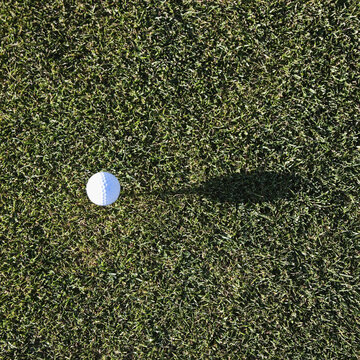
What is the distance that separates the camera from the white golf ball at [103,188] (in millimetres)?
3084

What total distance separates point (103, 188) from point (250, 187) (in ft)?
4.92

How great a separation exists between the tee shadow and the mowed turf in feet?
0.05

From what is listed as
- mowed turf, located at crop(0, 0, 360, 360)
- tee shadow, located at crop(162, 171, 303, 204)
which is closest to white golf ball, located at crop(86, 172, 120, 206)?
mowed turf, located at crop(0, 0, 360, 360)

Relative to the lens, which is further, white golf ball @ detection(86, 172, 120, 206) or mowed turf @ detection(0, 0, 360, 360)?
Result: mowed turf @ detection(0, 0, 360, 360)

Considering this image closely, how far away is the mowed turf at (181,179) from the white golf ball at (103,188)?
15.2 inches

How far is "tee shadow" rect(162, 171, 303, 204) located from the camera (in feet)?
11.4

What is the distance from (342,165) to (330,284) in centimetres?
123

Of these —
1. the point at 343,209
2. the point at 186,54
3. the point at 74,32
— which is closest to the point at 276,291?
the point at 343,209

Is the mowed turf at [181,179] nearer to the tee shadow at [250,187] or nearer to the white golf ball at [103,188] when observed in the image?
the tee shadow at [250,187]

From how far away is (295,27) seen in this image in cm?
349

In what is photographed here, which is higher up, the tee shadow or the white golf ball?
the white golf ball

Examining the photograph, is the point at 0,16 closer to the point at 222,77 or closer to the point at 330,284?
the point at 222,77

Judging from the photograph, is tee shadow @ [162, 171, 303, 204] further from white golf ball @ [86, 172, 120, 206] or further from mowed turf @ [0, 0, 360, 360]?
white golf ball @ [86, 172, 120, 206]

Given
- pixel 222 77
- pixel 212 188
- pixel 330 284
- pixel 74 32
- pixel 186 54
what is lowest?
pixel 330 284
